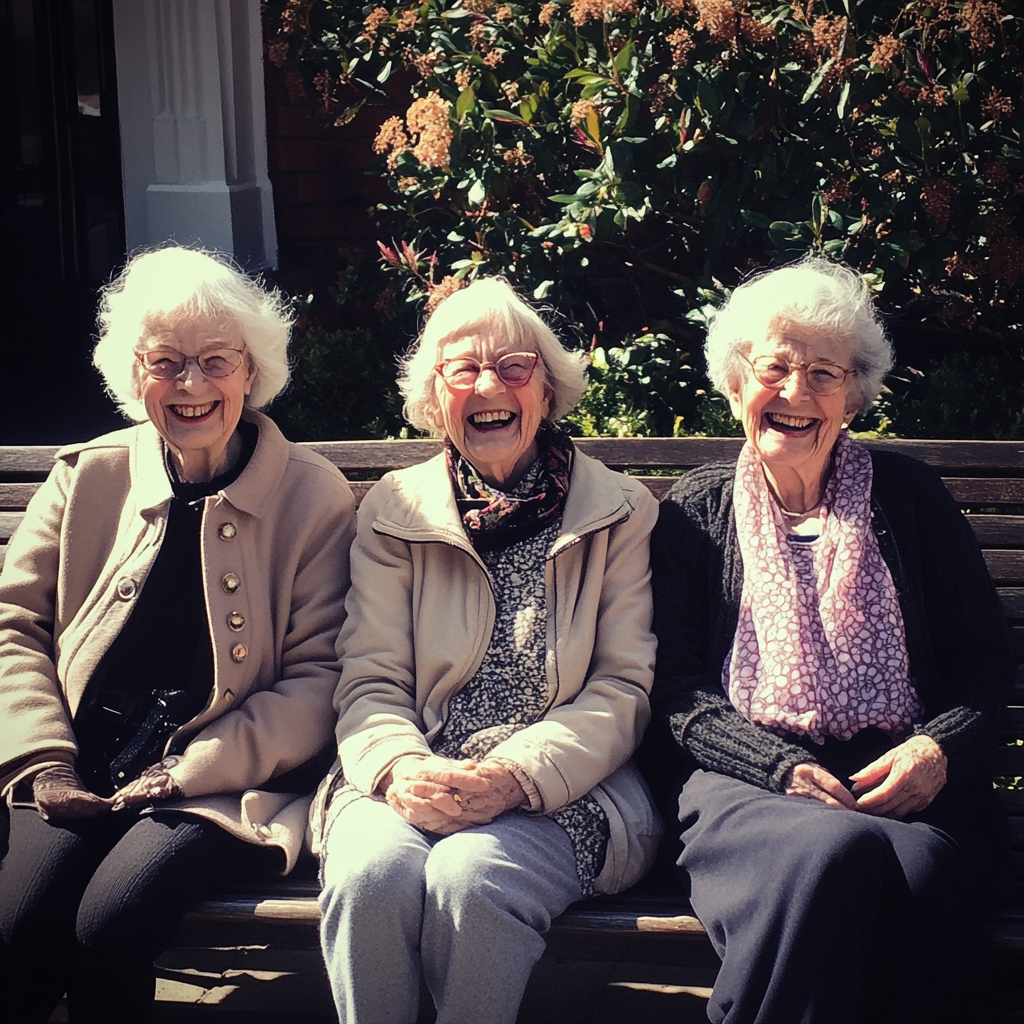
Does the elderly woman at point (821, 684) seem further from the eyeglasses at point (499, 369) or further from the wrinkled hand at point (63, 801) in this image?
the wrinkled hand at point (63, 801)

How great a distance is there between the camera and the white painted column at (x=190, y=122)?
19.2 feet

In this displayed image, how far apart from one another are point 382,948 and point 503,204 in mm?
Answer: 2726

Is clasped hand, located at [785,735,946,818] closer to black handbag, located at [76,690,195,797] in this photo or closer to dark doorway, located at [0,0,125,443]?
black handbag, located at [76,690,195,797]

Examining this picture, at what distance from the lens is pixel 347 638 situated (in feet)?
9.73

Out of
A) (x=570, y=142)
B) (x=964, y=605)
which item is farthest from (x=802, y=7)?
(x=964, y=605)

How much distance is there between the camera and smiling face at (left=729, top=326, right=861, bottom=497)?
291cm

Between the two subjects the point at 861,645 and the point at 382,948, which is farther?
the point at 861,645

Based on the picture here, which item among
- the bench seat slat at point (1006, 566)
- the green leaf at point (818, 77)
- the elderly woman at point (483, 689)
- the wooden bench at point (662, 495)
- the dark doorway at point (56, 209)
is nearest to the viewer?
the elderly woman at point (483, 689)

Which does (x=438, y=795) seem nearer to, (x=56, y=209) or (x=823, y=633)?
(x=823, y=633)

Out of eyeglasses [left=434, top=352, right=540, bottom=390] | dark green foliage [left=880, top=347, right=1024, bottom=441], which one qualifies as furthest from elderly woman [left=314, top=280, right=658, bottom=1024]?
dark green foliage [left=880, top=347, right=1024, bottom=441]

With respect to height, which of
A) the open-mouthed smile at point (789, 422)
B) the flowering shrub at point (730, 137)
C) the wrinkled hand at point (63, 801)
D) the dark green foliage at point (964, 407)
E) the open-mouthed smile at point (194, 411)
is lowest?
the wrinkled hand at point (63, 801)

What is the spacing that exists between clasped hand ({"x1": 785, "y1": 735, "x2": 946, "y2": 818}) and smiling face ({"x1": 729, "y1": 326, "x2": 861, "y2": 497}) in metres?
0.64

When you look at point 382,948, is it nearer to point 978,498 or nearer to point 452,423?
point 452,423

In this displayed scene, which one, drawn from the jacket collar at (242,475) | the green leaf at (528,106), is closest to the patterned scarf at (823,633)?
the jacket collar at (242,475)
